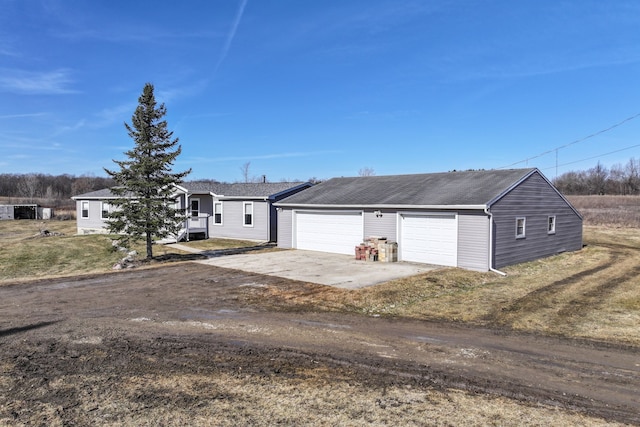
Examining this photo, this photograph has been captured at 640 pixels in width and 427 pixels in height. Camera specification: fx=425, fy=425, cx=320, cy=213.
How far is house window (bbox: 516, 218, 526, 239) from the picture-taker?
658 inches

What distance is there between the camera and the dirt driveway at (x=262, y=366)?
191 inches

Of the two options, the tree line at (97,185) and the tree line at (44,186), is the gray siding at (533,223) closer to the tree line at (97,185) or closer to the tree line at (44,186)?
the tree line at (97,185)

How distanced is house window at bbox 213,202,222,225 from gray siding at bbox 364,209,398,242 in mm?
12022

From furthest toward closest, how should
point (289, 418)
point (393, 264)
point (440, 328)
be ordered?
1. point (393, 264)
2. point (440, 328)
3. point (289, 418)

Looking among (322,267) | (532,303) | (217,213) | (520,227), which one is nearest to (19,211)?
(217,213)

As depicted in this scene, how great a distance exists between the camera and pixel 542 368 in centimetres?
616

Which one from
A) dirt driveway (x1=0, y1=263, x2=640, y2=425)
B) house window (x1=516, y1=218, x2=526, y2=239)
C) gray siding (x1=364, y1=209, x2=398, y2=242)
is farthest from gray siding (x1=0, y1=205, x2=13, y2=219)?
house window (x1=516, y1=218, x2=526, y2=239)

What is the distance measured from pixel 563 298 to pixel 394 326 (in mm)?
5421

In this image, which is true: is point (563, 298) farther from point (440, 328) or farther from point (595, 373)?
point (595, 373)

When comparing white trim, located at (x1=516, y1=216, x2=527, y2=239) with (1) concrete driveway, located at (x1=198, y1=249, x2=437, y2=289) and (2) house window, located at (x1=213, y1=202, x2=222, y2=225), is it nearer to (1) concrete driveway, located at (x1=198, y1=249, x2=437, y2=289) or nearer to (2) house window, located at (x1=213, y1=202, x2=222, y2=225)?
(1) concrete driveway, located at (x1=198, y1=249, x2=437, y2=289)

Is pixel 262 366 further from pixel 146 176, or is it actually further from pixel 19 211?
pixel 19 211

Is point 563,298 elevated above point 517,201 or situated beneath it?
situated beneath

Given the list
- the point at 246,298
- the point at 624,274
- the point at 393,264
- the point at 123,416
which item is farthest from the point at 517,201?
the point at 123,416

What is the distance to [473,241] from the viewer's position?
49.8 ft
